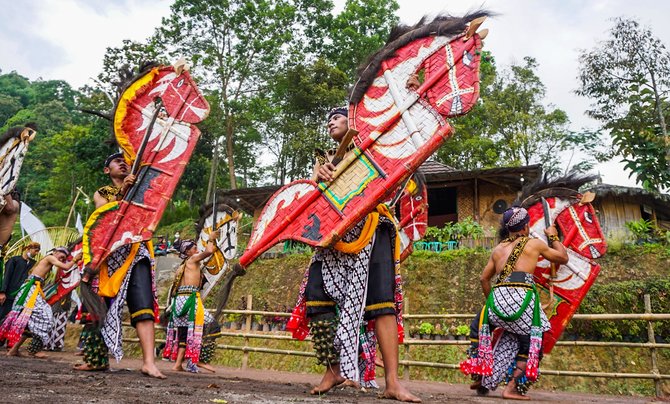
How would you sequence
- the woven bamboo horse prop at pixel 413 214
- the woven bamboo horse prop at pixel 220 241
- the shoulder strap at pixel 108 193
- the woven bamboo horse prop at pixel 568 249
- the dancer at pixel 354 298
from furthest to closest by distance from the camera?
the woven bamboo horse prop at pixel 220 241, the woven bamboo horse prop at pixel 568 249, the woven bamboo horse prop at pixel 413 214, the shoulder strap at pixel 108 193, the dancer at pixel 354 298

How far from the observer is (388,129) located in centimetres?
313

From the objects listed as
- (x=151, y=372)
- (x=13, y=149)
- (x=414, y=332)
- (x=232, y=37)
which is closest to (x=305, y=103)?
(x=232, y=37)

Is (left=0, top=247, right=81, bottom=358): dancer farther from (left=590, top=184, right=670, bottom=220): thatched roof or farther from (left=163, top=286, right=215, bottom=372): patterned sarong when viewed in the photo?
(left=590, top=184, right=670, bottom=220): thatched roof

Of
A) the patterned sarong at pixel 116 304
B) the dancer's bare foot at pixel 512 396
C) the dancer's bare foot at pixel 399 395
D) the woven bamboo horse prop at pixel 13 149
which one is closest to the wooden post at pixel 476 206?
the dancer's bare foot at pixel 512 396

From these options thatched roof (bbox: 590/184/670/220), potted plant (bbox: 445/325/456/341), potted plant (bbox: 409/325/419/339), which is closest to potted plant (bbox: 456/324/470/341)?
potted plant (bbox: 445/325/456/341)

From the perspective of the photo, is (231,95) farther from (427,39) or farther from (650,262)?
(427,39)

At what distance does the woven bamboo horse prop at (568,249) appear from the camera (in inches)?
194

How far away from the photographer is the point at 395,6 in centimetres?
2764

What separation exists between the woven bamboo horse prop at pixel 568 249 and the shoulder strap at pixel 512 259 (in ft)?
2.24

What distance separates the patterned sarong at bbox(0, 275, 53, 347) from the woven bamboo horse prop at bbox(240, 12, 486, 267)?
5178 millimetres

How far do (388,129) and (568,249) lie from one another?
2896mm

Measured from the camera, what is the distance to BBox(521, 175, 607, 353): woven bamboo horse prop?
16.2ft

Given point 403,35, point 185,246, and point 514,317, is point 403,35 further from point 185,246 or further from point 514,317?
point 185,246

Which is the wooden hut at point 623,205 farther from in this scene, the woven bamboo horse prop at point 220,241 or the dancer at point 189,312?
the dancer at point 189,312
